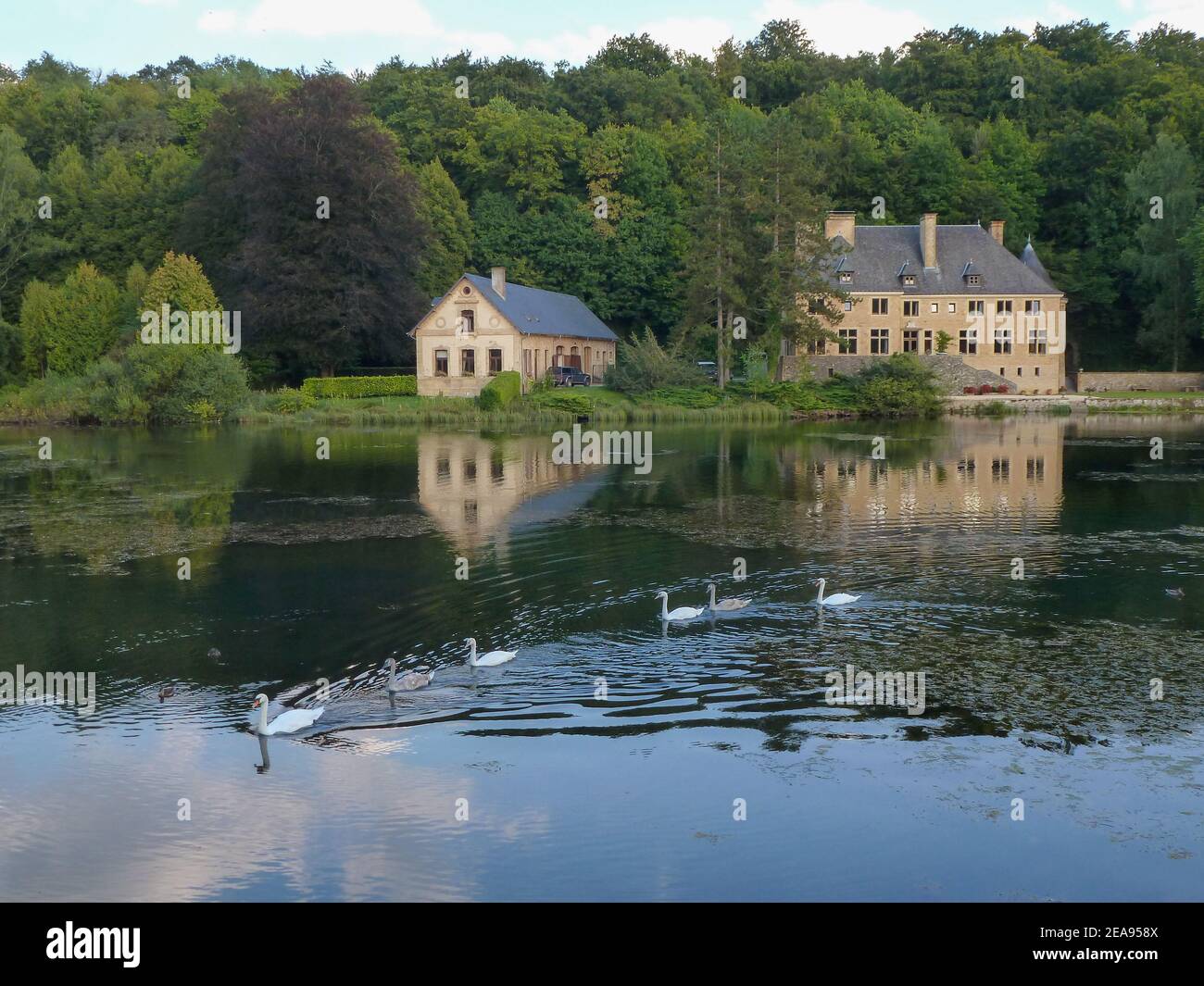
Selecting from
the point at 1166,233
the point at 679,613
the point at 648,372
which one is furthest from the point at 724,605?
the point at 1166,233

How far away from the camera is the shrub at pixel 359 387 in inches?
2349

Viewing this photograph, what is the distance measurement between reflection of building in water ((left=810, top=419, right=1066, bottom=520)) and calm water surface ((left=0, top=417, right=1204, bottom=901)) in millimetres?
285

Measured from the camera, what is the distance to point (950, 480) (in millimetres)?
32562

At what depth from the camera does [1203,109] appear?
73250 mm

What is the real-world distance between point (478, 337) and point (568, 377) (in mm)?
6083

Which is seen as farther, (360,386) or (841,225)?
(841,225)

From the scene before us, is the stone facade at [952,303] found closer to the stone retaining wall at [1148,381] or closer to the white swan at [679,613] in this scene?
the stone retaining wall at [1148,381]

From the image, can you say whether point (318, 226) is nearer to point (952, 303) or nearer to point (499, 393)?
point (499, 393)

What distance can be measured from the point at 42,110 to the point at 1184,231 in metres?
70.1

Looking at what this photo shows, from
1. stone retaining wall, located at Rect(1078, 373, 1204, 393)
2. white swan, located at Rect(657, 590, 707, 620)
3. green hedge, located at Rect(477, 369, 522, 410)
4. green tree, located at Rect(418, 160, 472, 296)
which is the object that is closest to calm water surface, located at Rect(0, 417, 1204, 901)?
white swan, located at Rect(657, 590, 707, 620)

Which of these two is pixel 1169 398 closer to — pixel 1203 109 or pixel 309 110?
pixel 1203 109

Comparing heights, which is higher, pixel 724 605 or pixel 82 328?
pixel 82 328

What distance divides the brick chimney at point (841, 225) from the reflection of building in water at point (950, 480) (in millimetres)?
25512

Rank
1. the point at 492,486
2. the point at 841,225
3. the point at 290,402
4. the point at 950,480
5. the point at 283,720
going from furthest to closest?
the point at 841,225 → the point at 290,402 → the point at 950,480 → the point at 492,486 → the point at 283,720
